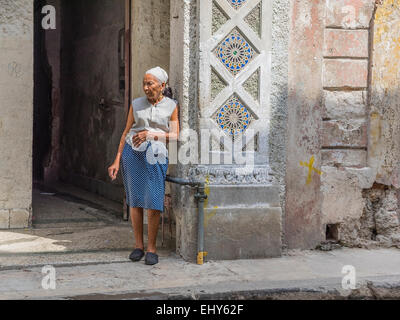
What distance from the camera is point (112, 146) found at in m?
9.09

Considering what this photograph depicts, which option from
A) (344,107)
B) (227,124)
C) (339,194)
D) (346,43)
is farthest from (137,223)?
(346,43)

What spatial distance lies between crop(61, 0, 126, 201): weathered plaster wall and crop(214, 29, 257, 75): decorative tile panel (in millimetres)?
3058

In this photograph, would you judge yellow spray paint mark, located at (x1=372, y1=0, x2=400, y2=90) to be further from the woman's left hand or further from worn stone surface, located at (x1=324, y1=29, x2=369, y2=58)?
the woman's left hand

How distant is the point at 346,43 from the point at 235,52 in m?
1.16

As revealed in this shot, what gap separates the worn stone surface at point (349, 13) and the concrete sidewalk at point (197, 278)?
7.13ft

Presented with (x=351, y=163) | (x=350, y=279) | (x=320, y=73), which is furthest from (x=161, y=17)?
(x=350, y=279)

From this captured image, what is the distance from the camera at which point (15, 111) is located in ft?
22.2

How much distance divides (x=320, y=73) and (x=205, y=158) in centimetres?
141

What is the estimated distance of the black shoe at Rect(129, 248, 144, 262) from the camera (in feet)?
18.0

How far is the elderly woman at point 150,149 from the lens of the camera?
5.36 meters

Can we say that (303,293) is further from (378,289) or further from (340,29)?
(340,29)

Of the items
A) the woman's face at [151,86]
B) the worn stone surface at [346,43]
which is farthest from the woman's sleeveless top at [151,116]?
the worn stone surface at [346,43]

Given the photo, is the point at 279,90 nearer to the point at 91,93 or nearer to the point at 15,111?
the point at 15,111
